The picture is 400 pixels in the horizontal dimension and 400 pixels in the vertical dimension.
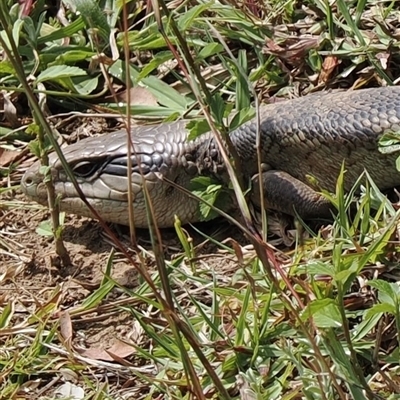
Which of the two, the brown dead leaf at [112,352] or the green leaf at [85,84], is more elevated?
the green leaf at [85,84]

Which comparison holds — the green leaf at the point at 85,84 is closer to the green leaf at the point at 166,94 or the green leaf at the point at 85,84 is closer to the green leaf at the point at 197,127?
the green leaf at the point at 166,94

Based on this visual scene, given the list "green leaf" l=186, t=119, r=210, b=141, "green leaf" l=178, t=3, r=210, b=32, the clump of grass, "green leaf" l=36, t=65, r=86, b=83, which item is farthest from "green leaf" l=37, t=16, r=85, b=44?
"green leaf" l=186, t=119, r=210, b=141

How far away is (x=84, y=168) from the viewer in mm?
4480

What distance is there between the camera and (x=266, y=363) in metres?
3.17

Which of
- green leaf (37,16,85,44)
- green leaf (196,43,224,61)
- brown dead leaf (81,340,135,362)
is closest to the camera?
brown dead leaf (81,340,135,362)

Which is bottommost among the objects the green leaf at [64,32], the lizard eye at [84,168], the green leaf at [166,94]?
the lizard eye at [84,168]

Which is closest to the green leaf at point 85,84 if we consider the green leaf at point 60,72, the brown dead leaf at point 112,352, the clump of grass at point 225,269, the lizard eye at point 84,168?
the clump of grass at point 225,269

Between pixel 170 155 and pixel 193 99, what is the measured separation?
1.53 ft

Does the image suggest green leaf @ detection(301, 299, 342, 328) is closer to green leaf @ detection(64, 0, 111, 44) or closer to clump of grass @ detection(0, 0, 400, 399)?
clump of grass @ detection(0, 0, 400, 399)

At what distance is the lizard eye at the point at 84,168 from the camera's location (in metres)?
4.46

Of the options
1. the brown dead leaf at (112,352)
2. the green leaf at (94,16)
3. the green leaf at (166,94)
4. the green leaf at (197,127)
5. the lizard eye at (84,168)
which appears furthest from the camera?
the green leaf at (94,16)

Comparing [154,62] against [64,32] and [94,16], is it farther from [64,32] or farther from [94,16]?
[64,32]

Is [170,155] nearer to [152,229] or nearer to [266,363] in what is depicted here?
[266,363]

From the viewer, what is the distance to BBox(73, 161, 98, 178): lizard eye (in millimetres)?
4465
